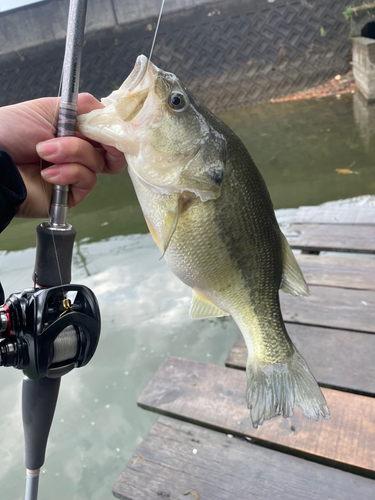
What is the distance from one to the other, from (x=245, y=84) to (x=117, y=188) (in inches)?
179

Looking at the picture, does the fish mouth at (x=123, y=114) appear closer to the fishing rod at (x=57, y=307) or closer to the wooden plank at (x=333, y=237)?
the fishing rod at (x=57, y=307)

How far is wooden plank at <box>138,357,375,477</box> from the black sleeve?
1.25m


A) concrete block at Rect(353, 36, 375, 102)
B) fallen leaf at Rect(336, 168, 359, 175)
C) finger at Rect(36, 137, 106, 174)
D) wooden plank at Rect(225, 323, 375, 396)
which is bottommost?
wooden plank at Rect(225, 323, 375, 396)

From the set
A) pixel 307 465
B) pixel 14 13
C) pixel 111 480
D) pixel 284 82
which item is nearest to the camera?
pixel 307 465

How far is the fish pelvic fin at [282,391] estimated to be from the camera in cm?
100

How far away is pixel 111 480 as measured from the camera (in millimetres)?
1769

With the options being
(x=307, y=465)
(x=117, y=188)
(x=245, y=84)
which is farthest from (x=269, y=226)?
(x=245, y=84)

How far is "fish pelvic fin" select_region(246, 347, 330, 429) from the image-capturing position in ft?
3.29

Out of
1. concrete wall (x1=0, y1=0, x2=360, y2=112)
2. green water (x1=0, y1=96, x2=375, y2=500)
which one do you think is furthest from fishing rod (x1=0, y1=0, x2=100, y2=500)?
concrete wall (x1=0, y1=0, x2=360, y2=112)

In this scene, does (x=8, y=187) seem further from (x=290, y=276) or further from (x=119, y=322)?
(x=119, y=322)

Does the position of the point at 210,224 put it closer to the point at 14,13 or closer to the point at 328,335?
the point at 328,335

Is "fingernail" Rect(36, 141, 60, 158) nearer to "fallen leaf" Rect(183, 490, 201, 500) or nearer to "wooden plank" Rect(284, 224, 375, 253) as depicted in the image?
"fallen leaf" Rect(183, 490, 201, 500)

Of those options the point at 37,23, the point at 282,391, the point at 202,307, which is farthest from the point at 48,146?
the point at 37,23

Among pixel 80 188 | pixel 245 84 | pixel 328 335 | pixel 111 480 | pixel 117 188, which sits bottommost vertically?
pixel 111 480
